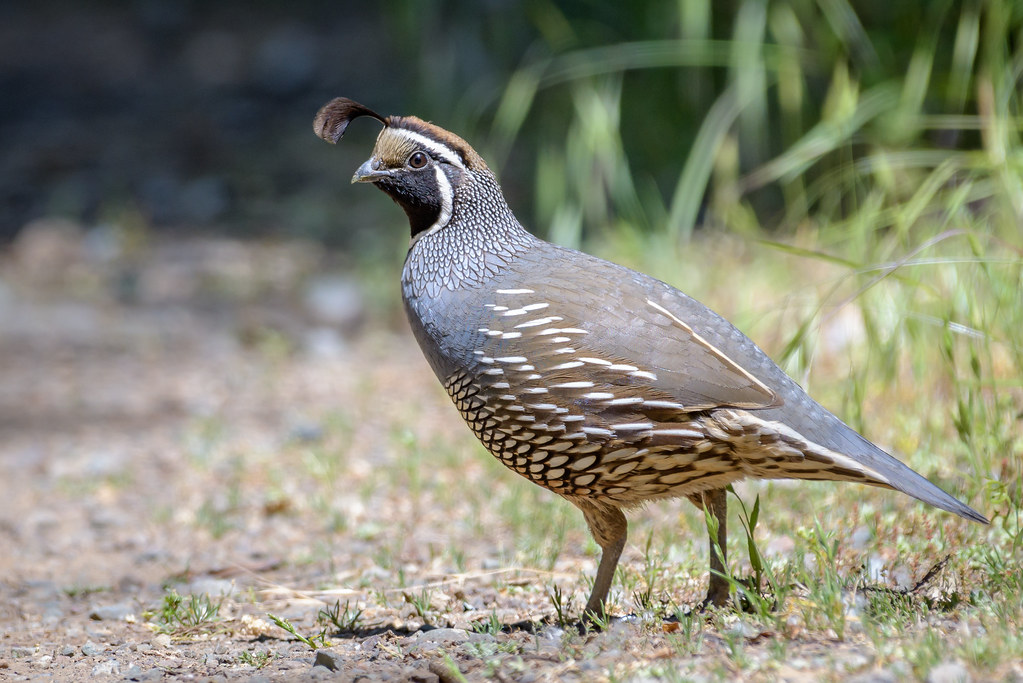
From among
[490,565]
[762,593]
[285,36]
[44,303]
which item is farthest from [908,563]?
[285,36]

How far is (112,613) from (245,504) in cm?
114

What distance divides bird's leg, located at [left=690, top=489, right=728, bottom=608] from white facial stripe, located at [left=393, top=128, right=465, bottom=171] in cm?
124

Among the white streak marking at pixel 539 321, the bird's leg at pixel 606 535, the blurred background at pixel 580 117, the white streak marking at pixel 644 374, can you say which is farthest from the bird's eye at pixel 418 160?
the blurred background at pixel 580 117

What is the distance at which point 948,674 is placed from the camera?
223 centimetres

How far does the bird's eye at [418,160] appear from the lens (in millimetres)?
3443

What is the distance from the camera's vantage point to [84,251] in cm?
784

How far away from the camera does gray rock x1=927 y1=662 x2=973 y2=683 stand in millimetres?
2217

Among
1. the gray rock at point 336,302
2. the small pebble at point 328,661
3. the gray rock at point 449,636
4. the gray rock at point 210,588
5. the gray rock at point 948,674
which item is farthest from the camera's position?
the gray rock at point 336,302

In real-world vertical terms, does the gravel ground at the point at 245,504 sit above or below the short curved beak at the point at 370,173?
below

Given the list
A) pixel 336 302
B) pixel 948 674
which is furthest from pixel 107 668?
pixel 336 302

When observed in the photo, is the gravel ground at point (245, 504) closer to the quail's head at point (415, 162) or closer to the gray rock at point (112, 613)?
the gray rock at point (112, 613)

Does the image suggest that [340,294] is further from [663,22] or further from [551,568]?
[551,568]

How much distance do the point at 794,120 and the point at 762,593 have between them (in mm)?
4077

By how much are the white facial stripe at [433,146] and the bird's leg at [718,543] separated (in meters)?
1.24
